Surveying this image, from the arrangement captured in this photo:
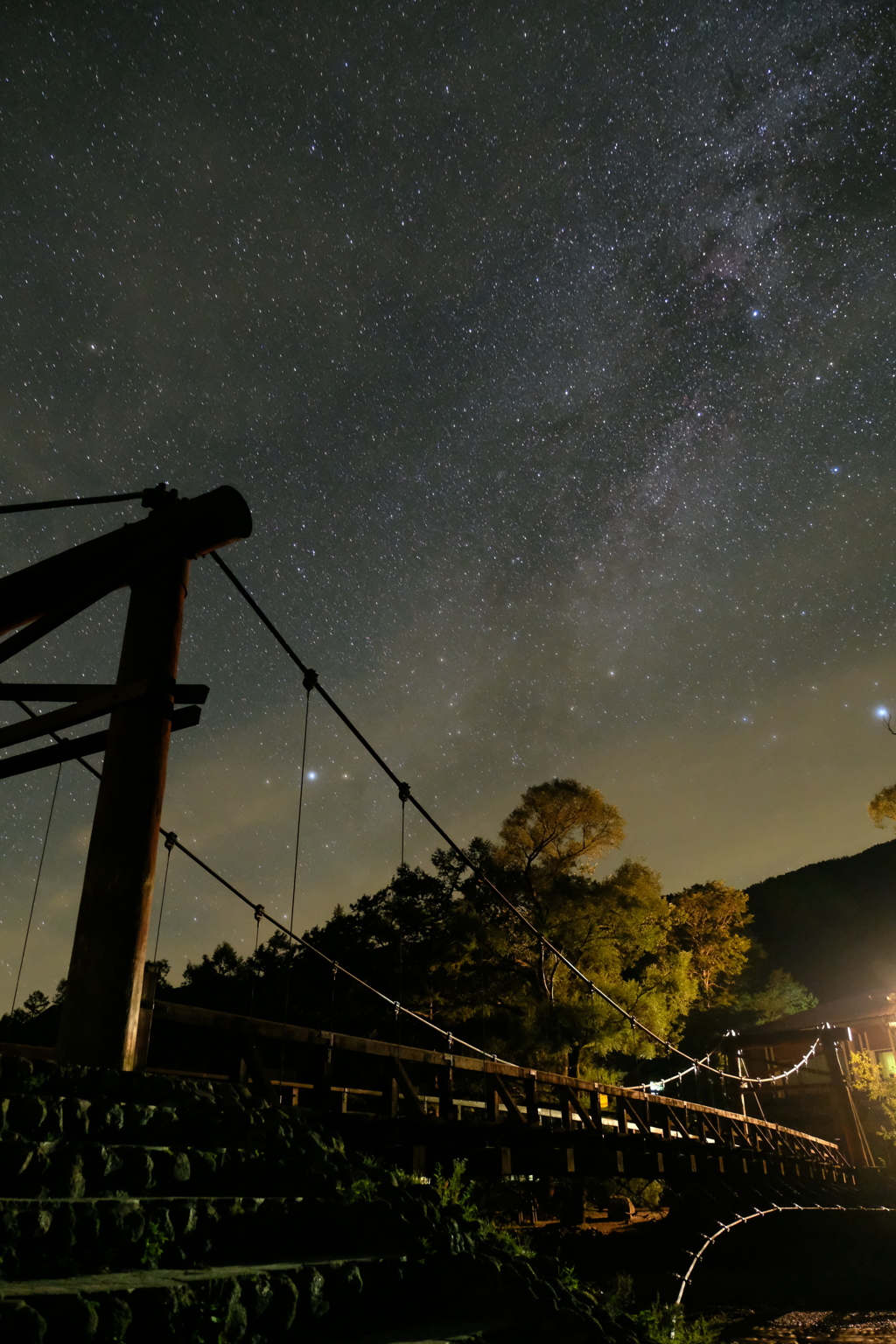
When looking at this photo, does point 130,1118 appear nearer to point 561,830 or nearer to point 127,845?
point 127,845

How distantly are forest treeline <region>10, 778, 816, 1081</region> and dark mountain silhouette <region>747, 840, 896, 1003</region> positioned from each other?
3842 cm

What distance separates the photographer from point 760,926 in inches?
2697

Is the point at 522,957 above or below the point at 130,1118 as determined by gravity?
above

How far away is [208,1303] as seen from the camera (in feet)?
9.00

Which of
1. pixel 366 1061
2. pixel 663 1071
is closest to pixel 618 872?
pixel 366 1061

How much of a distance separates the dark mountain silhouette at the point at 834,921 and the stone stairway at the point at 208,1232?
6143 centimetres

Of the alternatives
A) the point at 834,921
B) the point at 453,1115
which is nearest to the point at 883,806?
the point at 453,1115

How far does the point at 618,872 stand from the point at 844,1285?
9455 mm

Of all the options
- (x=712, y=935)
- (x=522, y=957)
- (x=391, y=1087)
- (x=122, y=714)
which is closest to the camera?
(x=122, y=714)

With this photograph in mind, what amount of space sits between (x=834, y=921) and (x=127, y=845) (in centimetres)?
7240

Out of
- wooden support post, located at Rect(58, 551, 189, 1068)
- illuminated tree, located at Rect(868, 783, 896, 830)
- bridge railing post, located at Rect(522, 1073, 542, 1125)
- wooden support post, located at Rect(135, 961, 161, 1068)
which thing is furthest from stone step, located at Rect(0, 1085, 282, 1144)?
→ illuminated tree, located at Rect(868, 783, 896, 830)

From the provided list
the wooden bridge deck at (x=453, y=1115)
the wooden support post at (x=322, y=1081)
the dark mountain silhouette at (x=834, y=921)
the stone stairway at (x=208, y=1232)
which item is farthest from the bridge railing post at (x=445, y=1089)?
the dark mountain silhouette at (x=834, y=921)

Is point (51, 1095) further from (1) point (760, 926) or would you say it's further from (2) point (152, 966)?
(1) point (760, 926)

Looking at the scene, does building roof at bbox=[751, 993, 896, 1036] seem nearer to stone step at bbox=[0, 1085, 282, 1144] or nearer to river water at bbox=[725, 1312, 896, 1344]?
river water at bbox=[725, 1312, 896, 1344]
